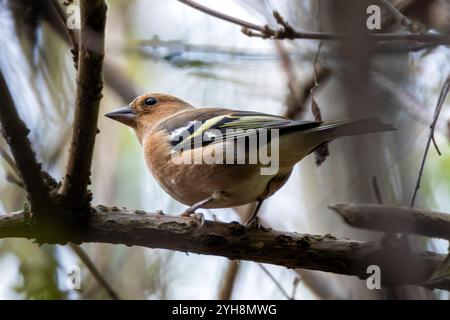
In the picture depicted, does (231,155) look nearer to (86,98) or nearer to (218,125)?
(218,125)

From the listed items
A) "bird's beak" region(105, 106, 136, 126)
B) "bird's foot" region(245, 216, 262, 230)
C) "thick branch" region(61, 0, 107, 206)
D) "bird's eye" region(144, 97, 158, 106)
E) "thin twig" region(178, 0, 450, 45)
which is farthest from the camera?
"bird's eye" region(144, 97, 158, 106)

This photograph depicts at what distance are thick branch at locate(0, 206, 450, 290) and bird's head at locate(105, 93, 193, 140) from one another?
1911mm

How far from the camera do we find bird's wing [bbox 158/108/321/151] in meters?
4.10

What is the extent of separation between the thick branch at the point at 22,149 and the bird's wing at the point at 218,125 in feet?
4.79

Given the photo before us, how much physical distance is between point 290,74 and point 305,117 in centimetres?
52

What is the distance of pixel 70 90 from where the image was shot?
17.7ft

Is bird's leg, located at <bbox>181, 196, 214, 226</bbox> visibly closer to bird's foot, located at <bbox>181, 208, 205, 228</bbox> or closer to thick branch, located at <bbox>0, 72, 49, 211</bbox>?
bird's foot, located at <bbox>181, 208, 205, 228</bbox>

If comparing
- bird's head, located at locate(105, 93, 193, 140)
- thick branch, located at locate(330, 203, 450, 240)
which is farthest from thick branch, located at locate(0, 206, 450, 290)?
bird's head, located at locate(105, 93, 193, 140)

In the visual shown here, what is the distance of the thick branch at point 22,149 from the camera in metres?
2.72

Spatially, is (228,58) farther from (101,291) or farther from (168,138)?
(101,291)

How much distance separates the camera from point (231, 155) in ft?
13.6

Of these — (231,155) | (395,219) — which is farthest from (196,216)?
(395,219)

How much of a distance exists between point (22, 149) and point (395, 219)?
1835mm

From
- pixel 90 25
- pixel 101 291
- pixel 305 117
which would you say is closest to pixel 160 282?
pixel 101 291
